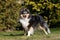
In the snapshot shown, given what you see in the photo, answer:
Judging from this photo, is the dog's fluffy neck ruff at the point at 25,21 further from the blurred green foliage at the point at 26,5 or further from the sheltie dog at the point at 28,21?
the blurred green foliage at the point at 26,5

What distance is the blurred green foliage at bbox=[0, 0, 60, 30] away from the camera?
16.4 m

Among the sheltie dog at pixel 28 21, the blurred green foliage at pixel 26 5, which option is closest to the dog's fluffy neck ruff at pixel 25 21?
the sheltie dog at pixel 28 21

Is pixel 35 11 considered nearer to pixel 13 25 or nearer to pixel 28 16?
pixel 13 25

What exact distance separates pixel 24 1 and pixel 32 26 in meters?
4.53

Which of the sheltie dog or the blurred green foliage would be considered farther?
the blurred green foliage

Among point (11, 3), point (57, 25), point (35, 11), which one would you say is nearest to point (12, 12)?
point (11, 3)

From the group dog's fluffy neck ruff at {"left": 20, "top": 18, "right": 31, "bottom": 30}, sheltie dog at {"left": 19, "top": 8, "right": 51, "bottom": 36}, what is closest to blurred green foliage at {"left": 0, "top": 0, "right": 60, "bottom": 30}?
sheltie dog at {"left": 19, "top": 8, "right": 51, "bottom": 36}

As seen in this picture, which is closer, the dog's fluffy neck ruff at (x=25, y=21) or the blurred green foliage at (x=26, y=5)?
the dog's fluffy neck ruff at (x=25, y=21)

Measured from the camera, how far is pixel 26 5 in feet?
56.8

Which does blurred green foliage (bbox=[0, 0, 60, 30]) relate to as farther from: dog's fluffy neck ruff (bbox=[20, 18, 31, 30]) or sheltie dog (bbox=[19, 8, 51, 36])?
dog's fluffy neck ruff (bbox=[20, 18, 31, 30])

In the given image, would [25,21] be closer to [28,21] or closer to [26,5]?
[28,21]

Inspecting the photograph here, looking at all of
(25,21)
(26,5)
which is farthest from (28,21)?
(26,5)

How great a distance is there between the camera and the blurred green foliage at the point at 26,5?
1642cm

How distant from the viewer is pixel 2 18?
1636cm
